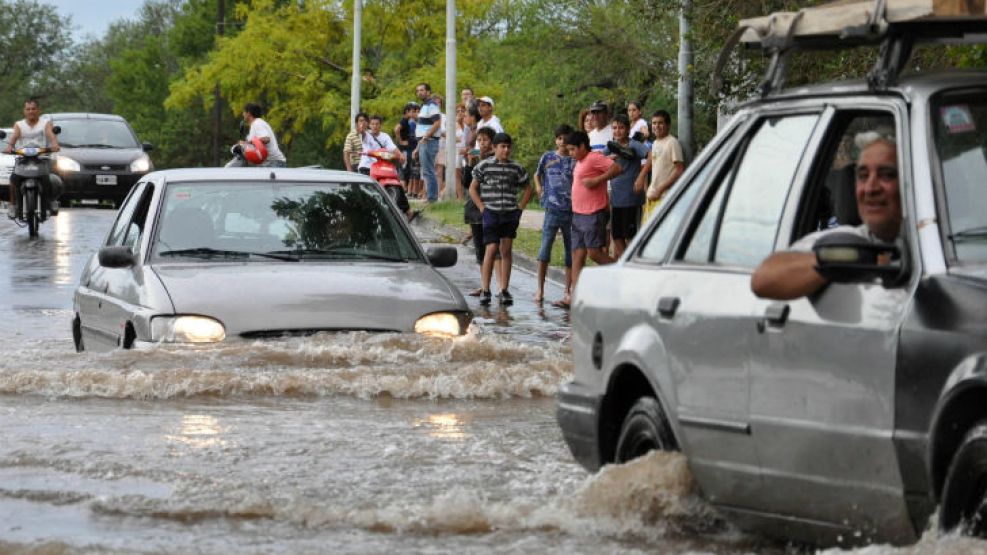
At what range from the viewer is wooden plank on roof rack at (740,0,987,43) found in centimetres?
590

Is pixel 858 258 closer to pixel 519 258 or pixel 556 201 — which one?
pixel 556 201

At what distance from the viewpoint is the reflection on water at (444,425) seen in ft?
32.1

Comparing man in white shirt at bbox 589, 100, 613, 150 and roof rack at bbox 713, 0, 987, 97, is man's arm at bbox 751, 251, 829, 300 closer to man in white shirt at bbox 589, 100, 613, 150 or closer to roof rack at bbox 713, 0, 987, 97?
roof rack at bbox 713, 0, 987, 97

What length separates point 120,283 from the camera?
12242 millimetres

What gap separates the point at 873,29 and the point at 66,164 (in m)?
31.6

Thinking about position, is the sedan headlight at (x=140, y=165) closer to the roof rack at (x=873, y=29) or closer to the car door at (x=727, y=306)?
the roof rack at (x=873, y=29)

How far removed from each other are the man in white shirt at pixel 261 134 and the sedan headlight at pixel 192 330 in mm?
14076

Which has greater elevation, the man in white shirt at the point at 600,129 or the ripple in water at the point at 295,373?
the man in white shirt at the point at 600,129

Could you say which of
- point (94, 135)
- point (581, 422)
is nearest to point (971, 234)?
point (581, 422)

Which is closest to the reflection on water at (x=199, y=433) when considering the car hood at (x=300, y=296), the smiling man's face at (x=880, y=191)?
the car hood at (x=300, y=296)

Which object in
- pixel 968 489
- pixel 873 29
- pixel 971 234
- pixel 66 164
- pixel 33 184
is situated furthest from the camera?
pixel 66 164

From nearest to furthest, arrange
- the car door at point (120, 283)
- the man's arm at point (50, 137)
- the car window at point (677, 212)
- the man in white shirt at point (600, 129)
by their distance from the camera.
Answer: the car window at point (677, 212), the car door at point (120, 283), the man in white shirt at point (600, 129), the man's arm at point (50, 137)

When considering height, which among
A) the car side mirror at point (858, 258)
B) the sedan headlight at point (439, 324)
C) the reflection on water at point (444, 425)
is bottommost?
the reflection on water at point (444, 425)

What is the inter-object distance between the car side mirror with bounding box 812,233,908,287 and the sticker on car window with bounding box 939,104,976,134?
0.46 meters
